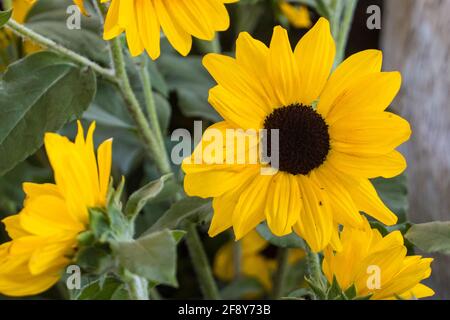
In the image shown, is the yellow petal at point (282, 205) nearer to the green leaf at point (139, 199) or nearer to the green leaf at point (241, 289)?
the green leaf at point (139, 199)

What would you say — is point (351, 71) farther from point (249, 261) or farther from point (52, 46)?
point (249, 261)

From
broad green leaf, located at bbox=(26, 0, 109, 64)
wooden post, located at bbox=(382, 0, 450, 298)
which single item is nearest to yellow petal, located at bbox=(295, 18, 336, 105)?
broad green leaf, located at bbox=(26, 0, 109, 64)

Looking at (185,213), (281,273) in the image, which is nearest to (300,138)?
(185,213)

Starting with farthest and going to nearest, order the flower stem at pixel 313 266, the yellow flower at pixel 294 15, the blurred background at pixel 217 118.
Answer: the yellow flower at pixel 294 15 < the blurred background at pixel 217 118 < the flower stem at pixel 313 266

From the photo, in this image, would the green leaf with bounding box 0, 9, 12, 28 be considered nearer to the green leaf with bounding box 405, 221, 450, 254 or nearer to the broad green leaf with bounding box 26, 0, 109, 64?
the broad green leaf with bounding box 26, 0, 109, 64

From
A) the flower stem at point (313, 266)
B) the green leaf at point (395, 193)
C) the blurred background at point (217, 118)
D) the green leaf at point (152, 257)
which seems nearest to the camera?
the green leaf at point (152, 257)

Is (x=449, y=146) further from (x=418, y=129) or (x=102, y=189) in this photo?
(x=102, y=189)

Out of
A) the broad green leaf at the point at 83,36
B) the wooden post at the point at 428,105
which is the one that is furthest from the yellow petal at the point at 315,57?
the wooden post at the point at 428,105
